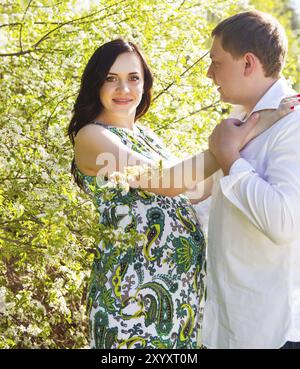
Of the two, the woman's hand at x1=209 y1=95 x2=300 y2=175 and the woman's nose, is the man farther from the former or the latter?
the woman's nose

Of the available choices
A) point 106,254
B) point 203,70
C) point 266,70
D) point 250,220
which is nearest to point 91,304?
point 106,254

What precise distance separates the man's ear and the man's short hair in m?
0.01

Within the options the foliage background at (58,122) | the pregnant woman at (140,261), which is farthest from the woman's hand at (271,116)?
the foliage background at (58,122)

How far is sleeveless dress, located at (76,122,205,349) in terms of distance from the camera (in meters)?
3.67

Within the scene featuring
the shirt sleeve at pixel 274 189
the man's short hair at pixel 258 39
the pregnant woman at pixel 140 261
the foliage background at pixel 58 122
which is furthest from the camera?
the foliage background at pixel 58 122

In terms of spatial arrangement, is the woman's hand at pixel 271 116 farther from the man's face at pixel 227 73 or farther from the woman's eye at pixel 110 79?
the woman's eye at pixel 110 79

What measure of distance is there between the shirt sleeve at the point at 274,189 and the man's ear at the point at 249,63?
0.32 m

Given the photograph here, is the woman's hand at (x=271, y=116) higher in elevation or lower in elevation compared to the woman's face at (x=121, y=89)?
lower

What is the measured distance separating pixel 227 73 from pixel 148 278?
95cm

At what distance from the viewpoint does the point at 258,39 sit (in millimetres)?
3389

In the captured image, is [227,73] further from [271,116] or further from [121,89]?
[121,89]

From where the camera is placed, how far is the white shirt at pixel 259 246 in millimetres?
3096

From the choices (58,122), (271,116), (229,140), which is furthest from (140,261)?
(58,122)

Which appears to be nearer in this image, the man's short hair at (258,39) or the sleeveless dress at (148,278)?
the man's short hair at (258,39)
